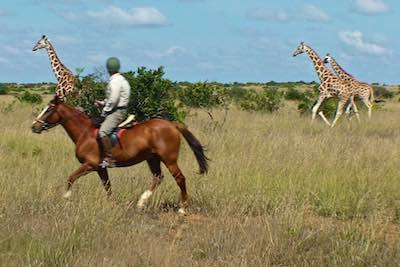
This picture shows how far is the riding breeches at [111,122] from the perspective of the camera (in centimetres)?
890

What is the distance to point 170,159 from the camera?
9047mm

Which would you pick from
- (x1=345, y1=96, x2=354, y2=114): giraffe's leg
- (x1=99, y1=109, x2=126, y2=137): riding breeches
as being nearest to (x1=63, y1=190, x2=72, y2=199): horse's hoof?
(x1=99, y1=109, x2=126, y2=137): riding breeches

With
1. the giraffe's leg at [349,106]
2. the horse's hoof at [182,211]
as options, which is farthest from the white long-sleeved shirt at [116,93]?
the giraffe's leg at [349,106]

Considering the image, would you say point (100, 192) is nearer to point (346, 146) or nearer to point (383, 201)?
point (383, 201)

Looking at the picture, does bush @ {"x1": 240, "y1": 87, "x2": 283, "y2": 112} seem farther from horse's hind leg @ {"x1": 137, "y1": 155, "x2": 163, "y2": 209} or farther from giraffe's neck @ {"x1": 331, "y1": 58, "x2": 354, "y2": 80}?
horse's hind leg @ {"x1": 137, "y1": 155, "x2": 163, "y2": 209}

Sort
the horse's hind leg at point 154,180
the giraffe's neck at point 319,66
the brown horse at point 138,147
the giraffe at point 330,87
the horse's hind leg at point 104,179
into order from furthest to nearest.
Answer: the giraffe's neck at point 319,66 < the giraffe at point 330,87 < the brown horse at point 138,147 < the horse's hind leg at point 104,179 < the horse's hind leg at point 154,180

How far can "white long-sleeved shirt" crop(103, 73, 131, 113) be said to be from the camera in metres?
8.88

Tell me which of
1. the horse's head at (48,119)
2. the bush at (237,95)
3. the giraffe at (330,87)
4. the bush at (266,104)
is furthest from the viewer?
the bush at (237,95)

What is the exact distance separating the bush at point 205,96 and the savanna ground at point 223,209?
1157 cm

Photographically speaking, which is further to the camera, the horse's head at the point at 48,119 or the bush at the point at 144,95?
the bush at the point at 144,95

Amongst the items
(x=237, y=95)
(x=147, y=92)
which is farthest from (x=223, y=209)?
(x=237, y=95)

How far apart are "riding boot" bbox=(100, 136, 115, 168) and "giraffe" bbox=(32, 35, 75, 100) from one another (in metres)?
9.96

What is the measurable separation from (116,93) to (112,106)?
0.60 ft

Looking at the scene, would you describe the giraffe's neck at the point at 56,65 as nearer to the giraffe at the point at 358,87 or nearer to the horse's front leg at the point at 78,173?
the giraffe at the point at 358,87
